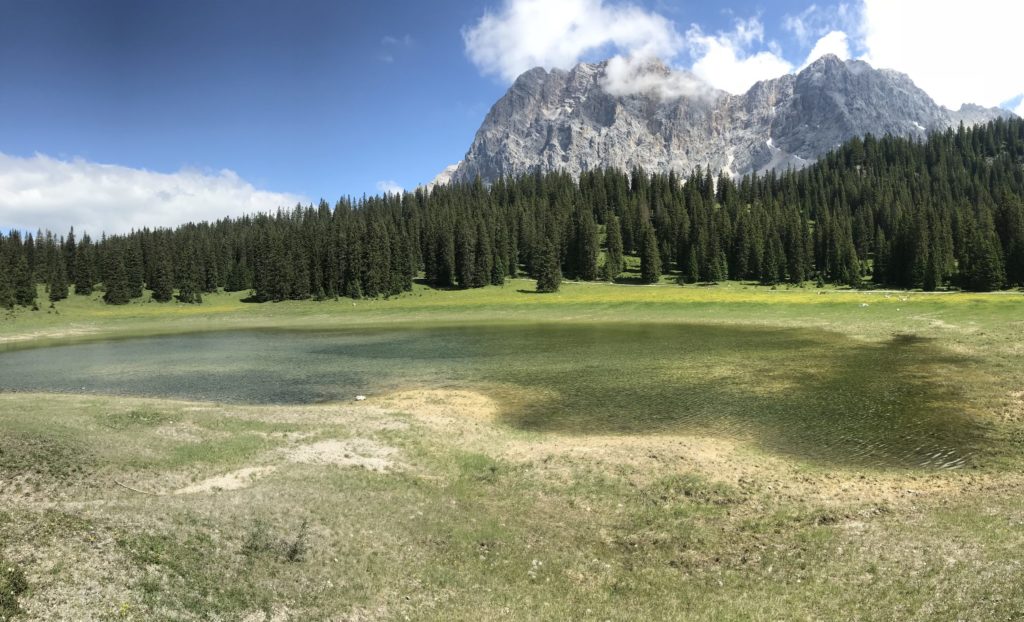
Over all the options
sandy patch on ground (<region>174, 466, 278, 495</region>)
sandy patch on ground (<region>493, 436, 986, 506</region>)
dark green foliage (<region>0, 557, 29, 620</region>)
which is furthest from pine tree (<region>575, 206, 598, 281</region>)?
dark green foliage (<region>0, 557, 29, 620</region>)

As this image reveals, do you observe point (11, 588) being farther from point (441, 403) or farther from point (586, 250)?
point (586, 250)

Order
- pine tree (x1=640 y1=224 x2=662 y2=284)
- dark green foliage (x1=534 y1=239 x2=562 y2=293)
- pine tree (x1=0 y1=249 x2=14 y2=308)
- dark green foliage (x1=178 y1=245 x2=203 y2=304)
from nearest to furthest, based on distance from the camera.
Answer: pine tree (x1=0 y1=249 x2=14 y2=308)
dark green foliage (x1=534 y1=239 x2=562 y2=293)
pine tree (x1=640 y1=224 x2=662 y2=284)
dark green foliage (x1=178 y1=245 x2=203 y2=304)

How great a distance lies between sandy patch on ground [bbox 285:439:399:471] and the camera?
1969 cm

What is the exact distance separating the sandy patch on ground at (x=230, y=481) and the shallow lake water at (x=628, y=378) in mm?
11684

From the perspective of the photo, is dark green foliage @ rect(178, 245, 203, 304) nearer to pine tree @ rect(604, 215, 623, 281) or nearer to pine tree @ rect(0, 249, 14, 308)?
pine tree @ rect(0, 249, 14, 308)

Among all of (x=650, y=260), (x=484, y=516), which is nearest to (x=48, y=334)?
(x=484, y=516)

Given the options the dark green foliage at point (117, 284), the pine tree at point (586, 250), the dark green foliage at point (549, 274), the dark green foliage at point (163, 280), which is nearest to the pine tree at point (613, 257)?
the pine tree at point (586, 250)

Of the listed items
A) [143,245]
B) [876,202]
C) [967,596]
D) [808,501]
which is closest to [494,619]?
[967,596]

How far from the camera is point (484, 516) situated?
15.6 metres

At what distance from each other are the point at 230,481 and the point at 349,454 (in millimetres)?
4327

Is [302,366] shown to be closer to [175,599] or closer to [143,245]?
[175,599]

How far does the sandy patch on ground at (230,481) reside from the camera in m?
16.4

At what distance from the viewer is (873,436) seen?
22.4 m

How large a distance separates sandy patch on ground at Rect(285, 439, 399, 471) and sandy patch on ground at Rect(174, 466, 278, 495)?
1429 mm
